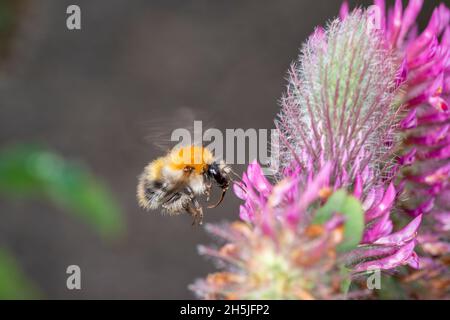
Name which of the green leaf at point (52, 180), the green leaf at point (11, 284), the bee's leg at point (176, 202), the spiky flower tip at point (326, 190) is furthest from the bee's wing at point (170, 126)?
the green leaf at point (11, 284)

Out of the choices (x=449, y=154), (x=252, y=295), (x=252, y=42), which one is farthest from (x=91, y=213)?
(x=252, y=42)

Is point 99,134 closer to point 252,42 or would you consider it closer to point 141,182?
point 252,42

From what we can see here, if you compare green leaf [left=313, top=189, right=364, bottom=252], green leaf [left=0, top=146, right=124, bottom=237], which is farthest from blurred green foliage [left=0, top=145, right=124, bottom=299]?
green leaf [left=313, top=189, right=364, bottom=252]

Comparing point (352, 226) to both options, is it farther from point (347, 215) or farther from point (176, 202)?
point (176, 202)

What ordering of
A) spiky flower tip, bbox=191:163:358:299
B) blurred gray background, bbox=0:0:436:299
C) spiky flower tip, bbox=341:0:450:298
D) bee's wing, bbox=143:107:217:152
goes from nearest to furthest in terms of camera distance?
spiky flower tip, bbox=191:163:358:299, spiky flower tip, bbox=341:0:450:298, bee's wing, bbox=143:107:217:152, blurred gray background, bbox=0:0:436:299

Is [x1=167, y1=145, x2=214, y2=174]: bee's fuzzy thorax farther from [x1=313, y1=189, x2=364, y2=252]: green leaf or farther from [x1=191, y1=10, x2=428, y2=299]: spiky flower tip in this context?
[x1=313, y1=189, x2=364, y2=252]: green leaf

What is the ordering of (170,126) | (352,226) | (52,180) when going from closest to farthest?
(352,226), (170,126), (52,180)

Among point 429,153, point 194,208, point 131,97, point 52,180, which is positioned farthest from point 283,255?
point 131,97
